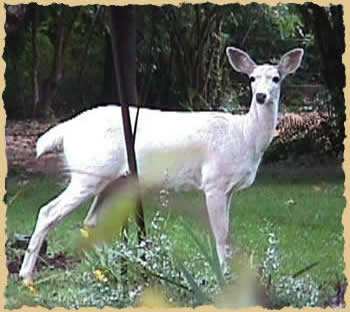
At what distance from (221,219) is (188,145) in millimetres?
224

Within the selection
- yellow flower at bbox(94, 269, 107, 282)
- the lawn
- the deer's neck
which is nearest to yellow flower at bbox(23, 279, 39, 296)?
the lawn

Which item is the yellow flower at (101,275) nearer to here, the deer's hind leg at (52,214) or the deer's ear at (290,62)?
the deer's hind leg at (52,214)

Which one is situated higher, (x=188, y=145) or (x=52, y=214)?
(x=188, y=145)

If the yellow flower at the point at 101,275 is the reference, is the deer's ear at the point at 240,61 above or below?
above

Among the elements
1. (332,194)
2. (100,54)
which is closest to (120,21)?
(100,54)

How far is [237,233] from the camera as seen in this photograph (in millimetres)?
4812

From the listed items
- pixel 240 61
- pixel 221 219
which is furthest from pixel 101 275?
pixel 240 61

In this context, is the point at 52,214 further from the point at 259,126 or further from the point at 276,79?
the point at 276,79

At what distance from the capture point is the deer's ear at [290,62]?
4789 millimetres

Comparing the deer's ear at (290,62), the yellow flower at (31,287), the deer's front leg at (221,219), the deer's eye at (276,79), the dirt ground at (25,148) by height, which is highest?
the deer's ear at (290,62)

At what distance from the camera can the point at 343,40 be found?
4.82 m

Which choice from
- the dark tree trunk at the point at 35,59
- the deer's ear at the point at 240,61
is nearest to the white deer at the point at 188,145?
the deer's ear at the point at 240,61

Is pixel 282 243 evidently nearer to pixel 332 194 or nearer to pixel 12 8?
pixel 332 194

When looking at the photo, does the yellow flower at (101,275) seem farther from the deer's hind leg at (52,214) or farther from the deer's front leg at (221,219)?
the deer's front leg at (221,219)
